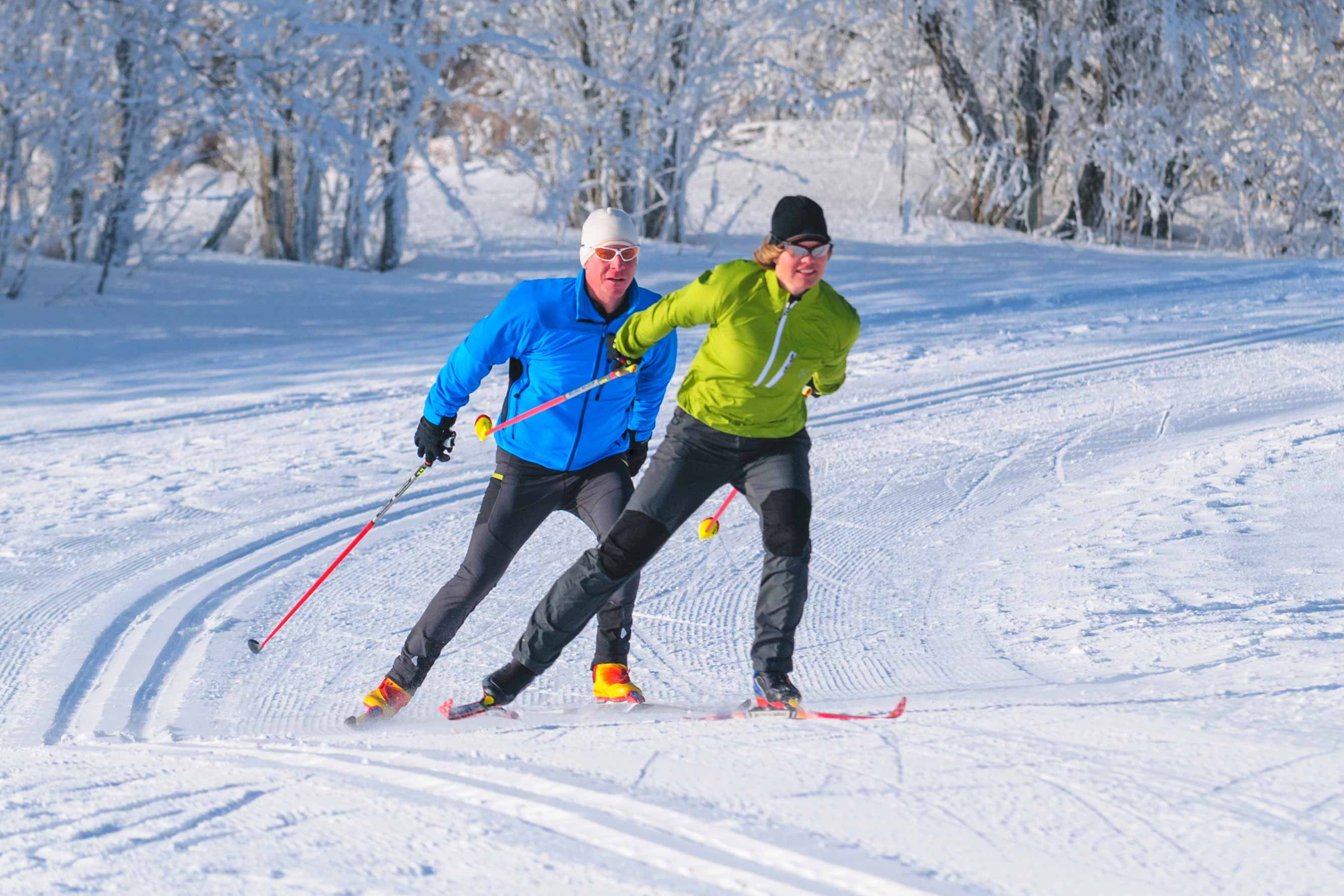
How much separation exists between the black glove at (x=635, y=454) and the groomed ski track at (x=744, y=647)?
0.77 m

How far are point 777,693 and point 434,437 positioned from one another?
132 cm

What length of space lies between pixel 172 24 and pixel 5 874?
11713 mm

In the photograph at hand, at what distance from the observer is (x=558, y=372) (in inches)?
164

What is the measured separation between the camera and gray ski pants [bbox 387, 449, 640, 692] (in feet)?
14.0

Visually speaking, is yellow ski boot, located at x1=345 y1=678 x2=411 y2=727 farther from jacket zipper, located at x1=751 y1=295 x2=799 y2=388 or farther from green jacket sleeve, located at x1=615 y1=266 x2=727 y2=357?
jacket zipper, located at x1=751 y1=295 x2=799 y2=388

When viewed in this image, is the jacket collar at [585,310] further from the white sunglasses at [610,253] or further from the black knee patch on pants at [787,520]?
the black knee patch on pants at [787,520]

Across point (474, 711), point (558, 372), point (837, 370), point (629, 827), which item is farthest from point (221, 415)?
point (629, 827)

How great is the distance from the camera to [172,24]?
42.5ft

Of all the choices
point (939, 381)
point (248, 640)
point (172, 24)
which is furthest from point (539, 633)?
point (172, 24)

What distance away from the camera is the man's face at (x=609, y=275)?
4059 mm

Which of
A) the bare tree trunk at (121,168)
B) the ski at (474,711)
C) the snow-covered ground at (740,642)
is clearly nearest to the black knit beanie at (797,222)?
the snow-covered ground at (740,642)

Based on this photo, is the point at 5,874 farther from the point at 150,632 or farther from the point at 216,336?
the point at 216,336

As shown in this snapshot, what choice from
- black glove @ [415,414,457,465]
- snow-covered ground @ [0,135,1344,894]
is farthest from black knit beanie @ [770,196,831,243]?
snow-covered ground @ [0,135,1344,894]

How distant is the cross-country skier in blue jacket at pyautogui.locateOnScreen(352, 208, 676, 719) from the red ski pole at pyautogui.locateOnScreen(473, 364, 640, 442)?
27mm
